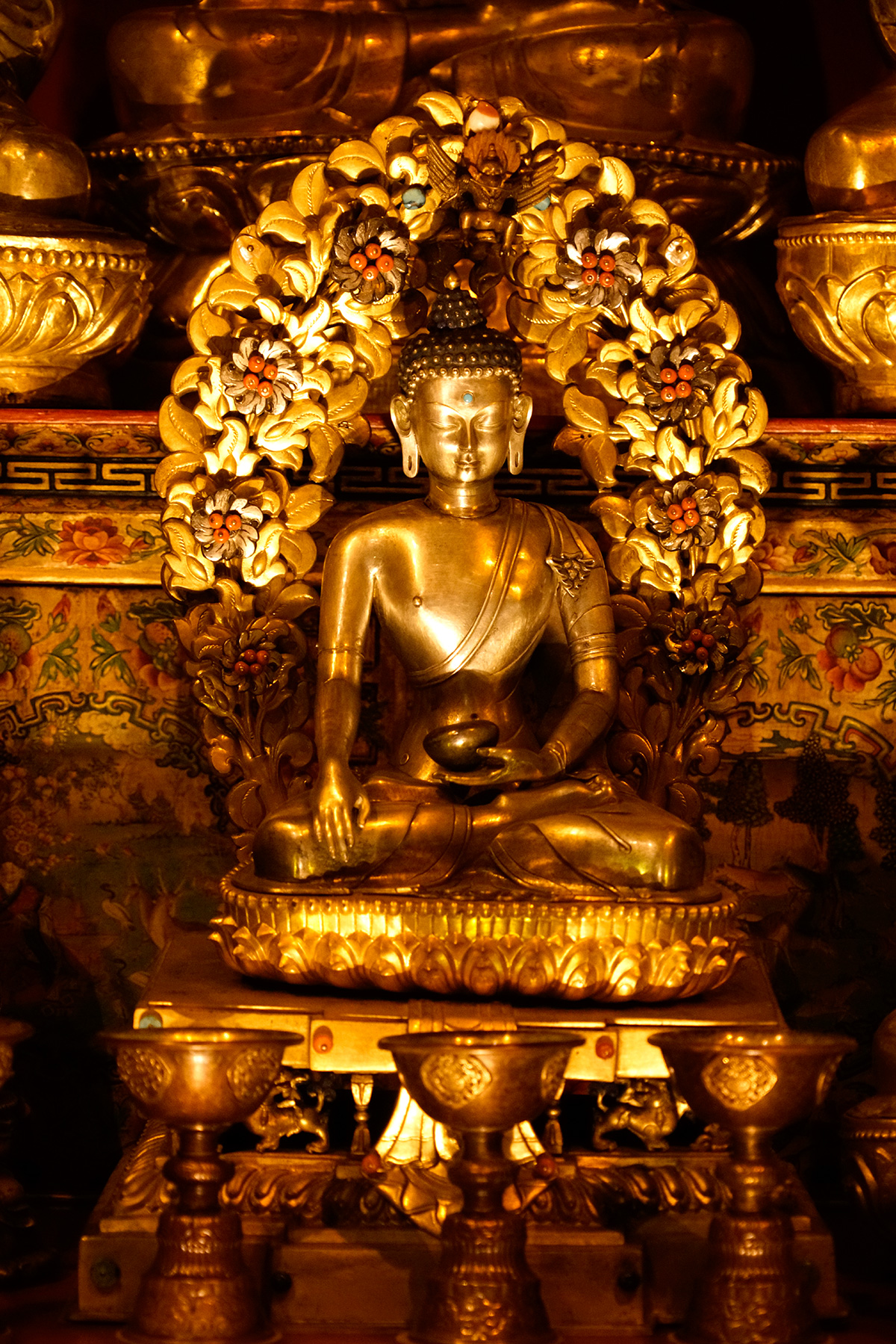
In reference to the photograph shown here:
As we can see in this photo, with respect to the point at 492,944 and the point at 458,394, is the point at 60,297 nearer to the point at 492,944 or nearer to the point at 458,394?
the point at 458,394

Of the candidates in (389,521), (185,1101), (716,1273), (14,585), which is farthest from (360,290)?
(716,1273)

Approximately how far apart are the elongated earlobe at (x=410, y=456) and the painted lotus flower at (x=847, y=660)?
909mm

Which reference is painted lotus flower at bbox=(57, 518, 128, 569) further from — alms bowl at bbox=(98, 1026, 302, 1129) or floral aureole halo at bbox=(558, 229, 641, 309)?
alms bowl at bbox=(98, 1026, 302, 1129)

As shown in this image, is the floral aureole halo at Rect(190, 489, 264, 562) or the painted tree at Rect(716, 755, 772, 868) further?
the painted tree at Rect(716, 755, 772, 868)

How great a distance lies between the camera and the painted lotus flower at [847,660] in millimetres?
4676

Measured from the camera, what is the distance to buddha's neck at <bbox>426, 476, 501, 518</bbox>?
429cm

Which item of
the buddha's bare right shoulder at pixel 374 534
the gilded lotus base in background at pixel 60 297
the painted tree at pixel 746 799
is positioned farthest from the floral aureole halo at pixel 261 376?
the painted tree at pixel 746 799

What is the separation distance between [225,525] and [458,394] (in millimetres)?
485

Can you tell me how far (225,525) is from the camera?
4344 millimetres

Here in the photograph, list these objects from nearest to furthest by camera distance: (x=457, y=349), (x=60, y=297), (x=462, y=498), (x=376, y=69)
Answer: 1. (x=457, y=349)
2. (x=462, y=498)
3. (x=60, y=297)
4. (x=376, y=69)

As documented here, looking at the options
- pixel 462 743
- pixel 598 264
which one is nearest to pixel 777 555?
pixel 598 264

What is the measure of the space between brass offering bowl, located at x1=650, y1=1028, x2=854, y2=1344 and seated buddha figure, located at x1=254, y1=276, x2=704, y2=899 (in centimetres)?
61

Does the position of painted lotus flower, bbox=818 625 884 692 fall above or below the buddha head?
below

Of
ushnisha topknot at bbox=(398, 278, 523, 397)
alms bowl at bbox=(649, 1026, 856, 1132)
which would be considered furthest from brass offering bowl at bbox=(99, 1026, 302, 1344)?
ushnisha topknot at bbox=(398, 278, 523, 397)
